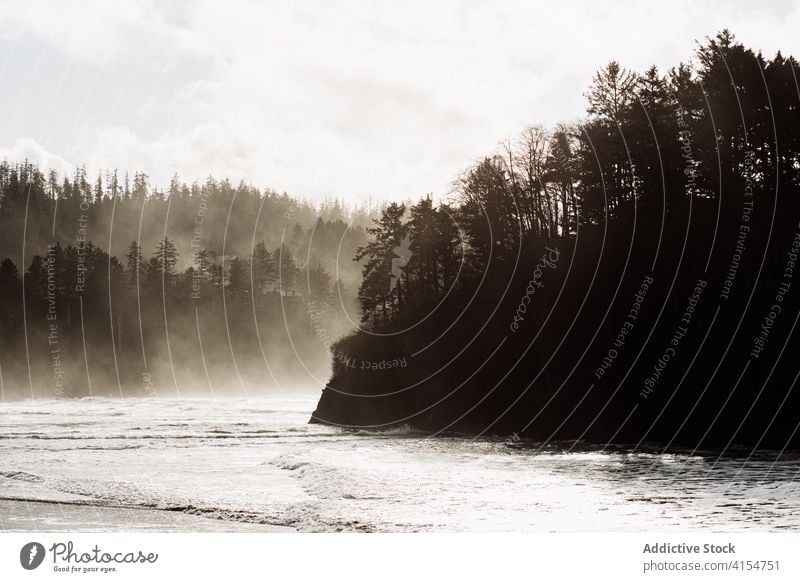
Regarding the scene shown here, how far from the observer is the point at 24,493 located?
43.6ft

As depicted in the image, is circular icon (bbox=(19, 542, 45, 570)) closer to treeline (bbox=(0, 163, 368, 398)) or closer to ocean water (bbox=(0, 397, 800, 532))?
ocean water (bbox=(0, 397, 800, 532))

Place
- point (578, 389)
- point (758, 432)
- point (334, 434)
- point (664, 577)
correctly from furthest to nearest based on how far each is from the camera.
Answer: point (334, 434) < point (578, 389) < point (758, 432) < point (664, 577)

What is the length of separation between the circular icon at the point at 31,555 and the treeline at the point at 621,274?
1528 cm

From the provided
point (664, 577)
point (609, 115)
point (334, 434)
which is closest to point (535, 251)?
point (609, 115)

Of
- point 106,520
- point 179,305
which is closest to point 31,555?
point 106,520

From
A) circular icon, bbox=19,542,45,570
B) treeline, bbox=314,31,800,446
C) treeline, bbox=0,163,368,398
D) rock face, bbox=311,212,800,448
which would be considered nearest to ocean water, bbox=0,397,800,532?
circular icon, bbox=19,542,45,570

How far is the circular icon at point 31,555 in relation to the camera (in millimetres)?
8945

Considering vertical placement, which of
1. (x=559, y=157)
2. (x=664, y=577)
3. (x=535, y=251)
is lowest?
(x=664, y=577)

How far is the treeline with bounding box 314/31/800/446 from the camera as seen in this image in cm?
1916

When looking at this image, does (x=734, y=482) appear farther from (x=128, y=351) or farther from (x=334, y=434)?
(x=128, y=351)

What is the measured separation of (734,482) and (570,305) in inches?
370

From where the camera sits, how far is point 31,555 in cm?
904

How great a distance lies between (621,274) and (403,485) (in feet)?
33.7

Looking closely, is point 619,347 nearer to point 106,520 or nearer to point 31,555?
point 106,520
